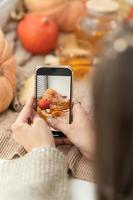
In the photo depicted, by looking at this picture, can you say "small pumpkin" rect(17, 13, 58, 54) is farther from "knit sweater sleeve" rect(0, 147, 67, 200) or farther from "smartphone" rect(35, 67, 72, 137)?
"knit sweater sleeve" rect(0, 147, 67, 200)

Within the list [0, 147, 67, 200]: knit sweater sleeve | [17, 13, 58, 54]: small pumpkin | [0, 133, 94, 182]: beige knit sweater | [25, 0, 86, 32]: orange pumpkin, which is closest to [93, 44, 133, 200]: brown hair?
[0, 147, 67, 200]: knit sweater sleeve

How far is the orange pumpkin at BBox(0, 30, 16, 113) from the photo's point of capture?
0.96m

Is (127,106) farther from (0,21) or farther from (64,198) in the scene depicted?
(0,21)

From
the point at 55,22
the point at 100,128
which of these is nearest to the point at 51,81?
the point at 100,128

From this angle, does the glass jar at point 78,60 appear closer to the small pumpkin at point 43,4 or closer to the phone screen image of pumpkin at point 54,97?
the small pumpkin at point 43,4

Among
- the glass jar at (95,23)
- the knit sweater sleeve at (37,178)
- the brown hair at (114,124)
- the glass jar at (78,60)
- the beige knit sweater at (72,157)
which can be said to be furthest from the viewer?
the glass jar at (95,23)

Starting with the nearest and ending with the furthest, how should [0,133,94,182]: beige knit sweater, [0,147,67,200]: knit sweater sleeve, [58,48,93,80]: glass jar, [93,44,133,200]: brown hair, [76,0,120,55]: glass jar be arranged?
[93,44,133,200]: brown hair
[0,147,67,200]: knit sweater sleeve
[0,133,94,182]: beige knit sweater
[58,48,93,80]: glass jar
[76,0,120,55]: glass jar

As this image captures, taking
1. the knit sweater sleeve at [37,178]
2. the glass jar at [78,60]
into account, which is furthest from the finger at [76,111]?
the glass jar at [78,60]

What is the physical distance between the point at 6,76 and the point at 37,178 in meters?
0.37

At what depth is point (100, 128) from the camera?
41cm

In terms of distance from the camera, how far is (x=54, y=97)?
82 cm

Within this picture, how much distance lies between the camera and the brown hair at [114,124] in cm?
38

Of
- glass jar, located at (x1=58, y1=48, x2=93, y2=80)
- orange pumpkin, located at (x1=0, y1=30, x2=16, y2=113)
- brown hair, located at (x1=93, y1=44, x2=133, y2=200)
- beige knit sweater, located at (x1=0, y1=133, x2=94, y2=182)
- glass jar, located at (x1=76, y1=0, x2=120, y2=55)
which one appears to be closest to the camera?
brown hair, located at (x1=93, y1=44, x2=133, y2=200)

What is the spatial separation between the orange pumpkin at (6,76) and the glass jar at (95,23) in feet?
1.03
